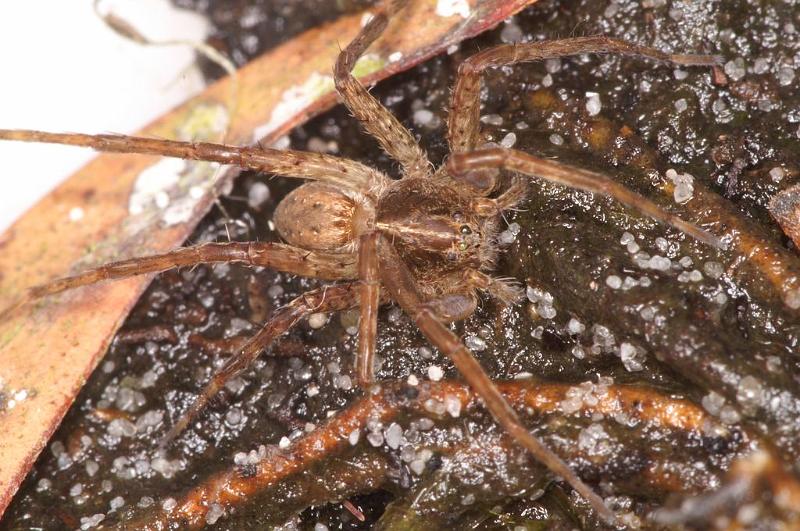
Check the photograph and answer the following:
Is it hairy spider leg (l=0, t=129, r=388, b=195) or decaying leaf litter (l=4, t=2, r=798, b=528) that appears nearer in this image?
decaying leaf litter (l=4, t=2, r=798, b=528)

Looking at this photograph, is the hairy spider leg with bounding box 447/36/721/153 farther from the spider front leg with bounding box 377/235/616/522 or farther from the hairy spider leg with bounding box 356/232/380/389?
the spider front leg with bounding box 377/235/616/522

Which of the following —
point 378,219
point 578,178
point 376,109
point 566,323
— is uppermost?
point 376,109

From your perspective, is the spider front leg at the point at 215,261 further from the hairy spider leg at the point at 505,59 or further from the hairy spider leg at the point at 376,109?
the hairy spider leg at the point at 505,59

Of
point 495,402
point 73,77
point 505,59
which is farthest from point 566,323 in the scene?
point 73,77

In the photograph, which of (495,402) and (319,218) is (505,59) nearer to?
(319,218)

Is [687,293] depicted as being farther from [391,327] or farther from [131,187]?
[131,187]

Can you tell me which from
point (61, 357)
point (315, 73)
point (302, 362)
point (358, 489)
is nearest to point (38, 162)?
point (61, 357)

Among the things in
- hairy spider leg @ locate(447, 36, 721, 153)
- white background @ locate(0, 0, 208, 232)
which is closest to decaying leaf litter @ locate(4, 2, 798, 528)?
hairy spider leg @ locate(447, 36, 721, 153)
